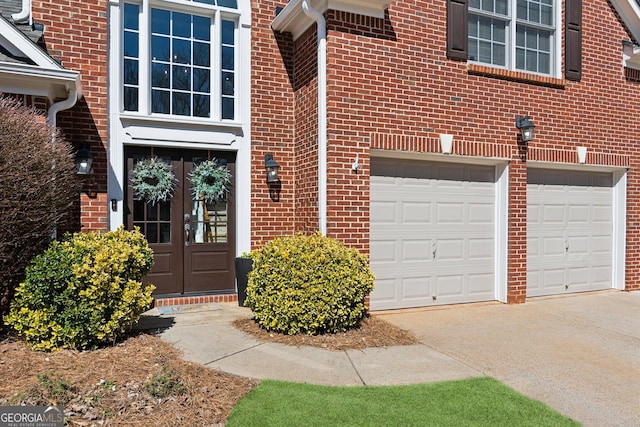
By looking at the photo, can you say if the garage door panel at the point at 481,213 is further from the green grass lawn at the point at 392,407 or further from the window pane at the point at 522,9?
the green grass lawn at the point at 392,407

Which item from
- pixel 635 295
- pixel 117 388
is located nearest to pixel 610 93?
pixel 635 295

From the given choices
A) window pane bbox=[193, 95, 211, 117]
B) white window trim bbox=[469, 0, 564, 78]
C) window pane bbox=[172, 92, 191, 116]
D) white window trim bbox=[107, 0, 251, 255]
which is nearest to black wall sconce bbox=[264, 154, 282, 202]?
white window trim bbox=[107, 0, 251, 255]

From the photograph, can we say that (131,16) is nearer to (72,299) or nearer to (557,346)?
(72,299)

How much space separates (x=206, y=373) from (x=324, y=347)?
1.49 metres

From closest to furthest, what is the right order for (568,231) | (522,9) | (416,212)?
(416,212) → (522,9) → (568,231)

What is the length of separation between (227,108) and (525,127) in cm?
494

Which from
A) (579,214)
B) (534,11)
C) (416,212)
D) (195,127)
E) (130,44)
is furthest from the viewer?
(579,214)

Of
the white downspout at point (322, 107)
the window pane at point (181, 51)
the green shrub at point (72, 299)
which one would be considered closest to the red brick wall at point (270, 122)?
the window pane at point (181, 51)

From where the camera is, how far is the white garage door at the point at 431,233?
7414mm

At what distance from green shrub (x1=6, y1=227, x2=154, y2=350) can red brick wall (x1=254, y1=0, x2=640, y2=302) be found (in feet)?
9.77

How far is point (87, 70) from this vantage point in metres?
6.82

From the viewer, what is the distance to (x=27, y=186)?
4.96 metres

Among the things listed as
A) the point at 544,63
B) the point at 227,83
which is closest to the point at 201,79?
the point at 227,83

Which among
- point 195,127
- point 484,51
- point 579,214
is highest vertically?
point 484,51
